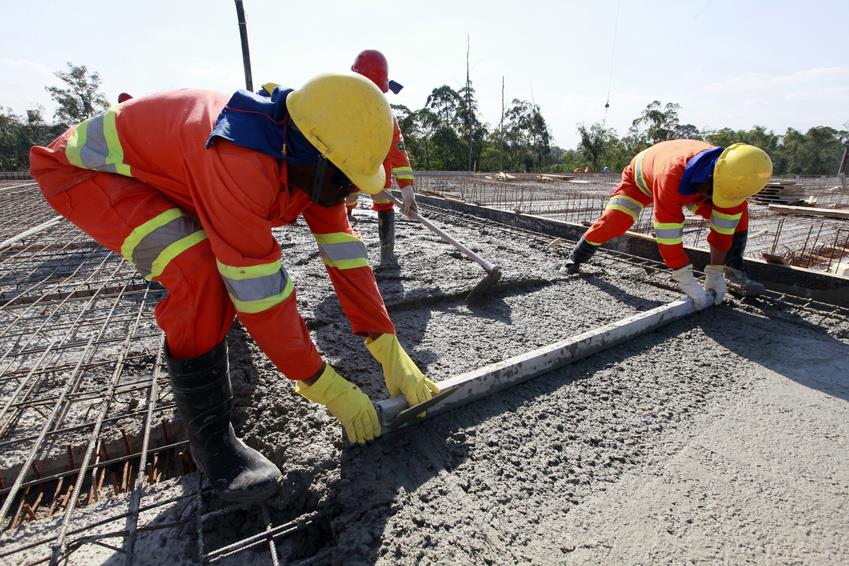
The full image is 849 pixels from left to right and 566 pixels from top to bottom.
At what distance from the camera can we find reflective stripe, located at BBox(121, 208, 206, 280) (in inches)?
58.5

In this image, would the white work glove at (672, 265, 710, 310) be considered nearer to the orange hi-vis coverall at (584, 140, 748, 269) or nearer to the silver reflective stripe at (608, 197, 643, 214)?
the orange hi-vis coverall at (584, 140, 748, 269)

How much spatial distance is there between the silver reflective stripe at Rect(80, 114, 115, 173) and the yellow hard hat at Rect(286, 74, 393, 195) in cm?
71

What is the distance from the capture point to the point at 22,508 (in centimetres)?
172

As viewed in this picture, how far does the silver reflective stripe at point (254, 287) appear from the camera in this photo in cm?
142

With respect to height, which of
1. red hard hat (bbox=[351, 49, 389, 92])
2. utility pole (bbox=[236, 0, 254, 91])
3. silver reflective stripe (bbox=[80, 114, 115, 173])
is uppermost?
utility pole (bbox=[236, 0, 254, 91])

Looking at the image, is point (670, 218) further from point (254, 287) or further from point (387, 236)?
point (254, 287)

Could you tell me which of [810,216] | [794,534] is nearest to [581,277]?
[794,534]

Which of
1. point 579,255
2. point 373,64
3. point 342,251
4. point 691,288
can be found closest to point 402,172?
point 373,64

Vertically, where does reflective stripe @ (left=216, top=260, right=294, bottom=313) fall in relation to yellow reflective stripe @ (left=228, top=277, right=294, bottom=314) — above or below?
above

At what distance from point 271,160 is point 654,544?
1833mm

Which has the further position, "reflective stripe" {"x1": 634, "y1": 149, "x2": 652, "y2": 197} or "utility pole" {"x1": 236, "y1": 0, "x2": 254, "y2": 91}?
"utility pole" {"x1": 236, "y1": 0, "x2": 254, "y2": 91}

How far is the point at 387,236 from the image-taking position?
4465mm

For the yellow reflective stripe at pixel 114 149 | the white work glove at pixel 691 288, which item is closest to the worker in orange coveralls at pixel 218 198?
the yellow reflective stripe at pixel 114 149

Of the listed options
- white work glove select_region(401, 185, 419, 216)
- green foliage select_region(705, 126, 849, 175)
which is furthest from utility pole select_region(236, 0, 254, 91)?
green foliage select_region(705, 126, 849, 175)
